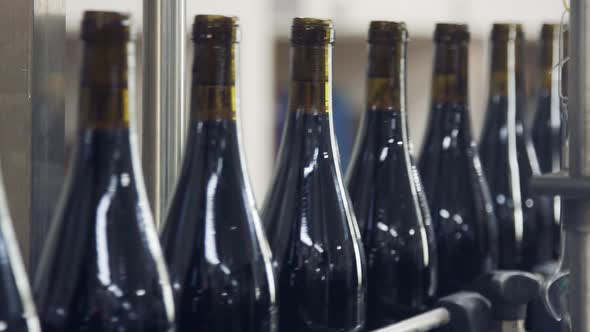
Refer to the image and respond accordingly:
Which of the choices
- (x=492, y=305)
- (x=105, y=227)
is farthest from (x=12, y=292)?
(x=492, y=305)

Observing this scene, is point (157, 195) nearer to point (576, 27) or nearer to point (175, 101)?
point (175, 101)

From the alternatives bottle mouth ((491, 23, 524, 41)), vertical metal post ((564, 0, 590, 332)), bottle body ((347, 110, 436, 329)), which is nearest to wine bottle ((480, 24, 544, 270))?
bottle mouth ((491, 23, 524, 41))

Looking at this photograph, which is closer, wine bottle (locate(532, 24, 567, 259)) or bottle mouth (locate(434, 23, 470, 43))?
bottle mouth (locate(434, 23, 470, 43))

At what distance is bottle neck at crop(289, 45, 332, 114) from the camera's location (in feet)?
1.48

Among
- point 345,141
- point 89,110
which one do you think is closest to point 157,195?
point 89,110

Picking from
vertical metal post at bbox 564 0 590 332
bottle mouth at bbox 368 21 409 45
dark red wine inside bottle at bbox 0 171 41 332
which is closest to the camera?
dark red wine inside bottle at bbox 0 171 41 332

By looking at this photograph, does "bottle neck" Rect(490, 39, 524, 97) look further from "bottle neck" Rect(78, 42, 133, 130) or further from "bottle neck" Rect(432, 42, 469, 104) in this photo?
"bottle neck" Rect(78, 42, 133, 130)

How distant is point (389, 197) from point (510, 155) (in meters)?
0.17

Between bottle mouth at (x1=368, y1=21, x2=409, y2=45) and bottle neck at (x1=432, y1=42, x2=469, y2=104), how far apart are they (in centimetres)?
8

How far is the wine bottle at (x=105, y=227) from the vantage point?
0.33 m

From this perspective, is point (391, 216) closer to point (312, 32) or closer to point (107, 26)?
point (312, 32)

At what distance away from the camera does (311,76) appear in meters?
0.45

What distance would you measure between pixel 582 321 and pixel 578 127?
3.4 inches

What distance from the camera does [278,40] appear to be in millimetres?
1956
